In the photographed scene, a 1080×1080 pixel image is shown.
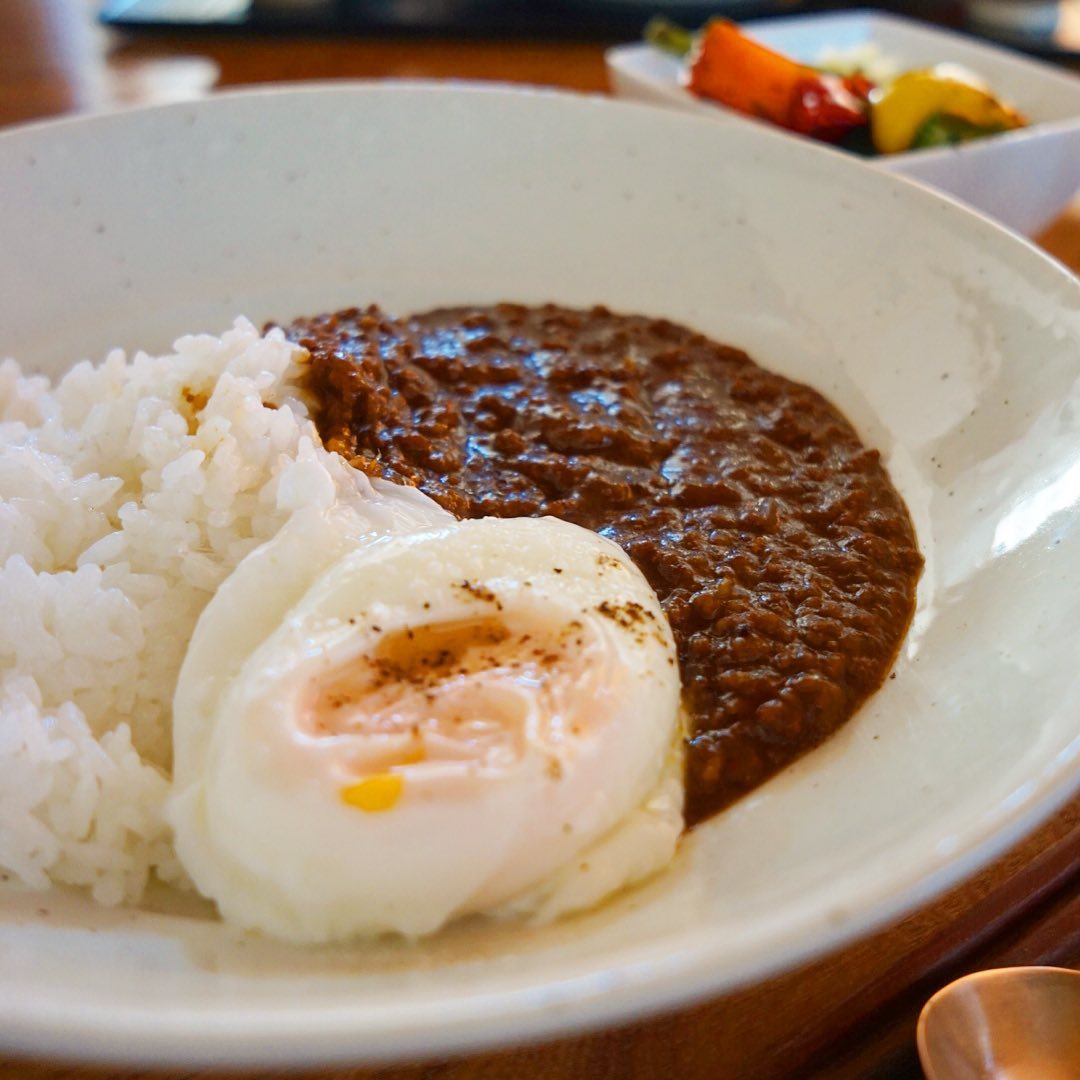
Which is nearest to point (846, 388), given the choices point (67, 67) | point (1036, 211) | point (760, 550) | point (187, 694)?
point (760, 550)

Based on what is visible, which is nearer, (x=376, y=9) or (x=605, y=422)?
(x=605, y=422)

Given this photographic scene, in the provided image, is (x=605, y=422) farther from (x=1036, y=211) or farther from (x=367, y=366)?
(x=1036, y=211)

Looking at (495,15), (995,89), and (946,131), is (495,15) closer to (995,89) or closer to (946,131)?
(995,89)

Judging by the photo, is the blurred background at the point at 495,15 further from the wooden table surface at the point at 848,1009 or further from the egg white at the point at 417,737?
the wooden table surface at the point at 848,1009

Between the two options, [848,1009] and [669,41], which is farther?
[669,41]

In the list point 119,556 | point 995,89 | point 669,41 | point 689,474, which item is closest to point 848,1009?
point 689,474

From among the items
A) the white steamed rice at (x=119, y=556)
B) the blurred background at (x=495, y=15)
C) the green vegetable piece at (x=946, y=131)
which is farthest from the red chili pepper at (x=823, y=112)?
the white steamed rice at (x=119, y=556)
